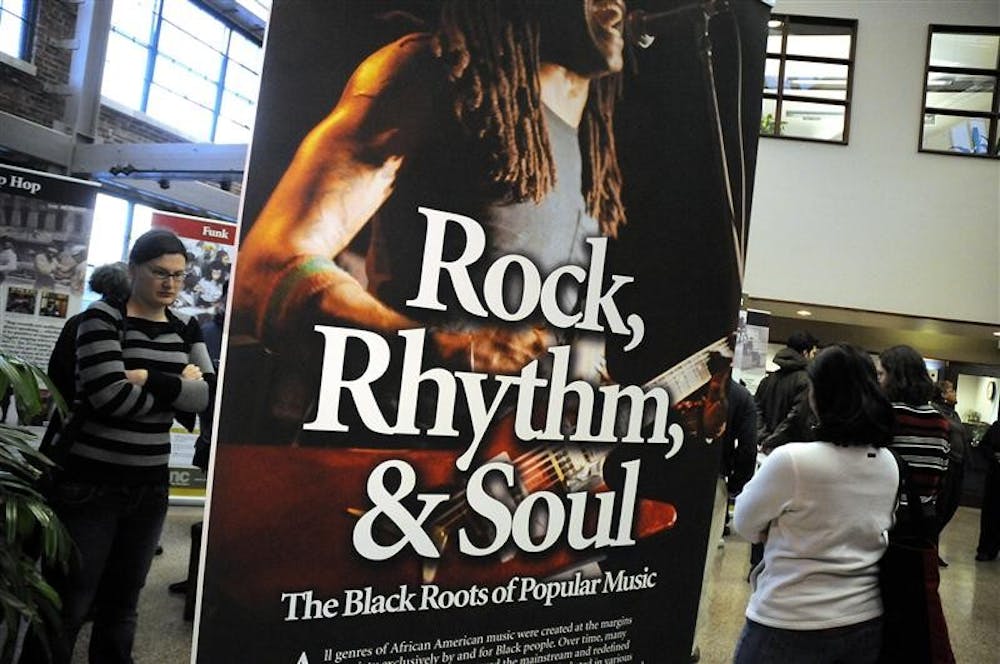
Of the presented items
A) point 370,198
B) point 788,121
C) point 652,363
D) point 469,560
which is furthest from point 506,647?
point 788,121

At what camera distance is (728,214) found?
136 cm

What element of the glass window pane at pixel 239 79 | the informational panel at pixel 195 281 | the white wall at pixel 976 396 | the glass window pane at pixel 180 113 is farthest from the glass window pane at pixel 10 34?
the white wall at pixel 976 396

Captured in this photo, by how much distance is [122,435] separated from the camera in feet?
7.25

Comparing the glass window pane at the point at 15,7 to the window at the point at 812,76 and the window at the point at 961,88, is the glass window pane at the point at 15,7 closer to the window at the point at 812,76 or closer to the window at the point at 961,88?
the window at the point at 812,76

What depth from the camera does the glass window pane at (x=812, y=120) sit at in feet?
33.0

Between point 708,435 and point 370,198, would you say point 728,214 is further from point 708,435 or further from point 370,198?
point 370,198

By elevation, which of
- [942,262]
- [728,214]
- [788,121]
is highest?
[788,121]

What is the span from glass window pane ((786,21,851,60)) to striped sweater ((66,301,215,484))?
974 centimetres

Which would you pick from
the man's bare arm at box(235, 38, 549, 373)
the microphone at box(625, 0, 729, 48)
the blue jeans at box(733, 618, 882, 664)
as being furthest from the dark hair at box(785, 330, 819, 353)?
the man's bare arm at box(235, 38, 549, 373)

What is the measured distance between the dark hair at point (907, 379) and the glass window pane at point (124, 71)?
8792 millimetres

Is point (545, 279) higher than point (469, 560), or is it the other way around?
point (545, 279)

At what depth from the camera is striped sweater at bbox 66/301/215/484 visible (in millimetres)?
2146

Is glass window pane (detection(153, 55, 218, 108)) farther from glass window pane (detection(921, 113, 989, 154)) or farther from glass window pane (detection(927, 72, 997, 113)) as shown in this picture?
glass window pane (detection(927, 72, 997, 113))

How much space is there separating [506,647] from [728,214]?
778mm
